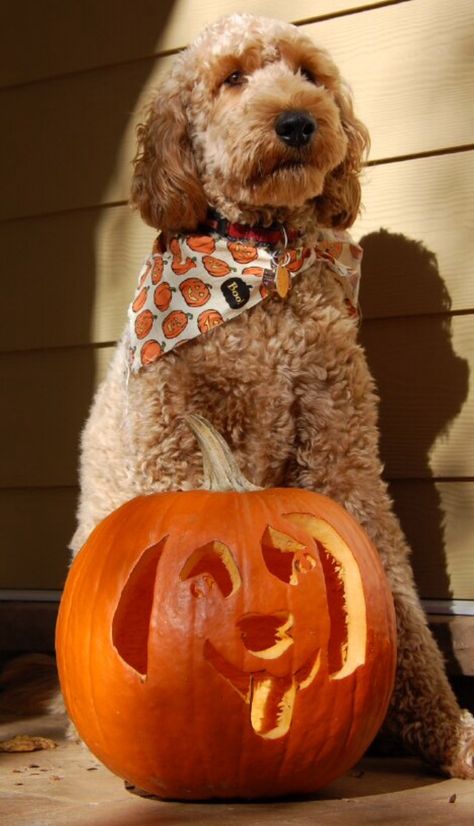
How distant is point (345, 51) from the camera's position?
3.01 meters

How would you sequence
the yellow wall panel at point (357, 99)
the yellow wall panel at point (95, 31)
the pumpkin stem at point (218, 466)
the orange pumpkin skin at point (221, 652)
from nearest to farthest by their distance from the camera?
the orange pumpkin skin at point (221, 652) < the pumpkin stem at point (218, 466) < the yellow wall panel at point (357, 99) < the yellow wall panel at point (95, 31)

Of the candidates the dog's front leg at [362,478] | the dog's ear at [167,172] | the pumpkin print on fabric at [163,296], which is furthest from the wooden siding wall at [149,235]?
the pumpkin print on fabric at [163,296]

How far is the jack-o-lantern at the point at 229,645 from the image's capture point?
1.90m

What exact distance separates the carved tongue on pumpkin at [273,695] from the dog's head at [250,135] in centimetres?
113

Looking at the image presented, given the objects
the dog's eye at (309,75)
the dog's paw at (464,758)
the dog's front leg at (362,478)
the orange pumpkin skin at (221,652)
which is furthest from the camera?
the dog's eye at (309,75)

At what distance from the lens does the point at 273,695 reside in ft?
6.31

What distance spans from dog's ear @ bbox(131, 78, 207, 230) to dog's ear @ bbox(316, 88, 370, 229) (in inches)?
12.5

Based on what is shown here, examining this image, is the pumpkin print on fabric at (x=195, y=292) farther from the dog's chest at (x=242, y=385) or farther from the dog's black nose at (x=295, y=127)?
the dog's black nose at (x=295, y=127)

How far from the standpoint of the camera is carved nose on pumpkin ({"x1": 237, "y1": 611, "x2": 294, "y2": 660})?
6.26 ft

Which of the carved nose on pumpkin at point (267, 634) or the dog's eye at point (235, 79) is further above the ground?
the dog's eye at point (235, 79)

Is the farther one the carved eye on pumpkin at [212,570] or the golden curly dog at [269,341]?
the golden curly dog at [269,341]

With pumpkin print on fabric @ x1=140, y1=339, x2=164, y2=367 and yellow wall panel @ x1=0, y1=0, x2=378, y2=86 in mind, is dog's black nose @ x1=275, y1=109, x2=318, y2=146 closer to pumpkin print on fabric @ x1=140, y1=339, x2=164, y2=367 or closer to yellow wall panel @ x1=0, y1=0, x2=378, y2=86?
pumpkin print on fabric @ x1=140, y1=339, x2=164, y2=367

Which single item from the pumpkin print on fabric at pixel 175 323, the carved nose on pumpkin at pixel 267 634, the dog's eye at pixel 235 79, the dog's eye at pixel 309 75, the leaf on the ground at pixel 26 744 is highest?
the dog's eye at pixel 309 75

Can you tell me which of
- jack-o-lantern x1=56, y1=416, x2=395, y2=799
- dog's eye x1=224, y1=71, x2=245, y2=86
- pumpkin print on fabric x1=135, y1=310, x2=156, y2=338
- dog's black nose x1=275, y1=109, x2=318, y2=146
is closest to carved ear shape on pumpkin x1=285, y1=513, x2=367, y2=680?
jack-o-lantern x1=56, y1=416, x2=395, y2=799
